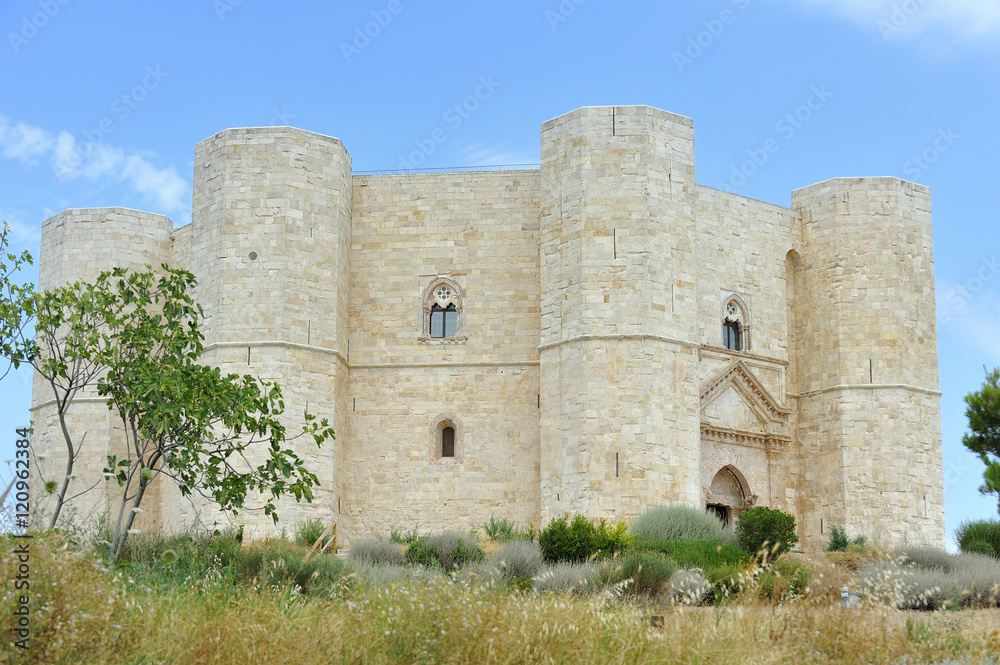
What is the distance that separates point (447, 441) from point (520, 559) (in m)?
7.82

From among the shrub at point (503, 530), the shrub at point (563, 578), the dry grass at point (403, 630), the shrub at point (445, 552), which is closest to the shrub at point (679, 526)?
the shrub at point (503, 530)

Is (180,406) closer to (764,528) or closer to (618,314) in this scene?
(764,528)

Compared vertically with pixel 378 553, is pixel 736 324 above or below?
above

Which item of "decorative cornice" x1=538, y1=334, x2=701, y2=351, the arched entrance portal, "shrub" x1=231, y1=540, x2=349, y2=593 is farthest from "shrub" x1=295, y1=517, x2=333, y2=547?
the arched entrance portal

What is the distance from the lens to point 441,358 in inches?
965

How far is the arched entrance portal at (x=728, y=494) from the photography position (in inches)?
976

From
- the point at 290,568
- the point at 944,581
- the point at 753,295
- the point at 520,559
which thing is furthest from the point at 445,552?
the point at 753,295

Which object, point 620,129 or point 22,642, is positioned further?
point 620,129

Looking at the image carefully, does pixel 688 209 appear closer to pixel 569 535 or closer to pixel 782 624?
pixel 569 535

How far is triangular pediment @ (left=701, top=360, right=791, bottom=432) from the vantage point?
24469 mm

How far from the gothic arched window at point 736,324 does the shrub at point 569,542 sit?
771cm

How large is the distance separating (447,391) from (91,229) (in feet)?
28.3

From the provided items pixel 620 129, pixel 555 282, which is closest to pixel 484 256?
pixel 555 282

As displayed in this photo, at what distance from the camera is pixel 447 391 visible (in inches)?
959
